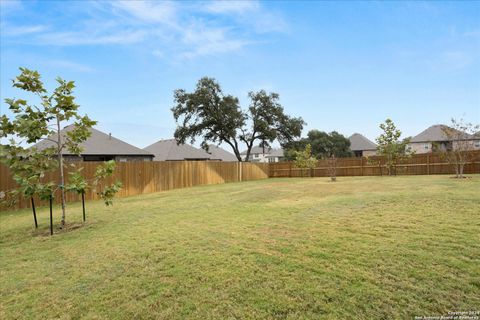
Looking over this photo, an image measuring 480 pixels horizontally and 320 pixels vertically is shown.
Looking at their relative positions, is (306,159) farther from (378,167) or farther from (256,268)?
(256,268)

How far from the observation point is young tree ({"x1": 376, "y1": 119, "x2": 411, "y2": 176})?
2050 centimetres

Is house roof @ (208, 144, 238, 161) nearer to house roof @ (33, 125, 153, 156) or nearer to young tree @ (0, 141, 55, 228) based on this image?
house roof @ (33, 125, 153, 156)

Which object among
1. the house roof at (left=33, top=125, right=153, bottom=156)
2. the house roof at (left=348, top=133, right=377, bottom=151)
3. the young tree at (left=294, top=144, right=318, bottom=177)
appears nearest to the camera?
the young tree at (left=294, top=144, right=318, bottom=177)

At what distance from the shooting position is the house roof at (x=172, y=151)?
35997 millimetres

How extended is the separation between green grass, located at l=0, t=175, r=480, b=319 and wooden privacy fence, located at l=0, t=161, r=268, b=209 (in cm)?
662

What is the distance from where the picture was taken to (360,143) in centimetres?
4894

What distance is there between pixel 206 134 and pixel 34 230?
26.1m

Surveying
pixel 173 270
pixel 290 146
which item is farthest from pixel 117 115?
pixel 290 146

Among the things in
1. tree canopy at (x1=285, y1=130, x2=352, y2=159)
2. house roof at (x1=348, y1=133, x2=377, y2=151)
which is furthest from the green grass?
house roof at (x1=348, y1=133, x2=377, y2=151)

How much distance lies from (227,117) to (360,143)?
28.6 m

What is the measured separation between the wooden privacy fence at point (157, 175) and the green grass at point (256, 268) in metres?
6.62

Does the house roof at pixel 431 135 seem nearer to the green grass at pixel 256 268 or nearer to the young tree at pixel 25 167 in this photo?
the green grass at pixel 256 268

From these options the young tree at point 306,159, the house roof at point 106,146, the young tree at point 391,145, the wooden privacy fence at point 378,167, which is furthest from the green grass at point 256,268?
the house roof at point 106,146

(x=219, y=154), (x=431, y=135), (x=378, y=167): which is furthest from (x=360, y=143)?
(x=378, y=167)
